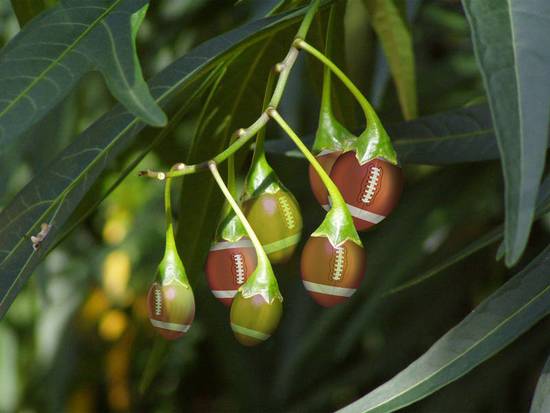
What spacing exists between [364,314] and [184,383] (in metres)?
0.83

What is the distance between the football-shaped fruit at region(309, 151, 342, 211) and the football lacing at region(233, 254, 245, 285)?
0.06m

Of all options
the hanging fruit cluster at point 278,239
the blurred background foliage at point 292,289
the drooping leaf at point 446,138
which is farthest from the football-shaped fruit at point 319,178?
the blurred background foliage at point 292,289

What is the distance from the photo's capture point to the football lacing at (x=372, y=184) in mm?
654

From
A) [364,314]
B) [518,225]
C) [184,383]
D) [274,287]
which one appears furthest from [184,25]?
[518,225]

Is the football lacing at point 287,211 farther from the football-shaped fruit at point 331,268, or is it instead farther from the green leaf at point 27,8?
the green leaf at point 27,8

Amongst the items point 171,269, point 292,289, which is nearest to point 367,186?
point 171,269

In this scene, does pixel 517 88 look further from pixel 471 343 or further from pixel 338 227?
pixel 471 343

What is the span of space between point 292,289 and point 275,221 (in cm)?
122

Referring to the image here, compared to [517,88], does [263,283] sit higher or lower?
lower

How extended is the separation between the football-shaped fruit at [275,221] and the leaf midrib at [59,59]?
0.46 ft

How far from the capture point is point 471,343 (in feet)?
2.42

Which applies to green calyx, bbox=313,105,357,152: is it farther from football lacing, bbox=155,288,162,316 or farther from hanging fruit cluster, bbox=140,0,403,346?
football lacing, bbox=155,288,162,316

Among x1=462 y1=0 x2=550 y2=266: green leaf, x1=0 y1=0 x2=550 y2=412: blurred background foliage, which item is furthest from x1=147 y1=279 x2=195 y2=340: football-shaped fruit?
x1=0 y1=0 x2=550 y2=412: blurred background foliage

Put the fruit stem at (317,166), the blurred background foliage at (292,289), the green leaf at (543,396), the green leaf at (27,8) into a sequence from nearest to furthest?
the fruit stem at (317,166), the green leaf at (543,396), the green leaf at (27,8), the blurred background foliage at (292,289)
